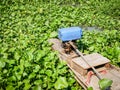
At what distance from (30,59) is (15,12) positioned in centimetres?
525

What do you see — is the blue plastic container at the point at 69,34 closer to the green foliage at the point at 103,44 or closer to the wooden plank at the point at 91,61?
the wooden plank at the point at 91,61

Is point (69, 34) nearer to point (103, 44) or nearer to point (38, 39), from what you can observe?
point (38, 39)

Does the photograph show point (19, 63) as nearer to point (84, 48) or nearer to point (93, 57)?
point (93, 57)

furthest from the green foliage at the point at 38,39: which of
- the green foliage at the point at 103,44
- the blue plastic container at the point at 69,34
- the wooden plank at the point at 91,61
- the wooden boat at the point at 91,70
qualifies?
the blue plastic container at the point at 69,34

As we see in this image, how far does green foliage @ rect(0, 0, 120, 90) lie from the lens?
4262 mm

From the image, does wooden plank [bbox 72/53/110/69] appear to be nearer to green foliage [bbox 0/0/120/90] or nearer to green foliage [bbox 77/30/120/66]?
green foliage [bbox 0/0/120/90]

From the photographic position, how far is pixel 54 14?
371 inches

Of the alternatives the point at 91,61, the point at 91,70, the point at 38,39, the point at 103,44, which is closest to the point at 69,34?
the point at 91,61

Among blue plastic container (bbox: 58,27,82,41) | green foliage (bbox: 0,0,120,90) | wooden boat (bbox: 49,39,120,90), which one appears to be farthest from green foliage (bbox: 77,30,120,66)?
blue plastic container (bbox: 58,27,82,41)

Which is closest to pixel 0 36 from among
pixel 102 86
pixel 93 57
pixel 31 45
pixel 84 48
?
pixel 31 45

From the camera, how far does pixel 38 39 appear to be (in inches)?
261

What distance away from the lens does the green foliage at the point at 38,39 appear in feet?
14.0

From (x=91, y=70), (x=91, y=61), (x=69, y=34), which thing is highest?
(x=69, y=34)

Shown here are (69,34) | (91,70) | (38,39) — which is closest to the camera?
(91,70)
